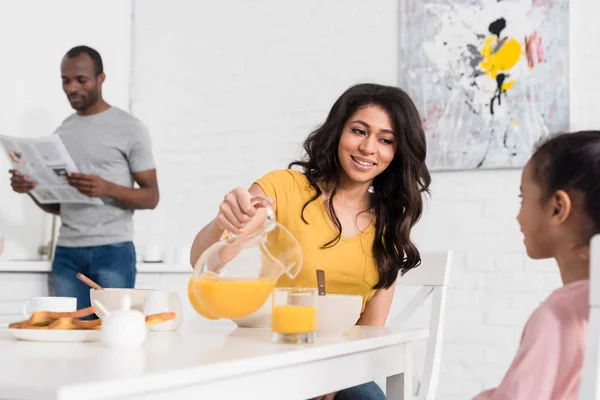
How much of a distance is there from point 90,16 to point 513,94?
1900mm

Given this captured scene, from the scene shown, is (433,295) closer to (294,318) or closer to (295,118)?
(294,318)

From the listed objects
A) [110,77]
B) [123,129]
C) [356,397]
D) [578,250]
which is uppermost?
[110,77]

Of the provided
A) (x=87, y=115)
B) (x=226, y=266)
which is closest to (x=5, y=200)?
(x=87, y=115)

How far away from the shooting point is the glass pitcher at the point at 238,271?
1.27m

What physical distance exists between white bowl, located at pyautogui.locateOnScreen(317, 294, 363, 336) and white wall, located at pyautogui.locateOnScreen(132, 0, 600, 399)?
171cm

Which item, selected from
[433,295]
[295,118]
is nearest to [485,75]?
[295,118]

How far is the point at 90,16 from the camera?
3670 millimetres

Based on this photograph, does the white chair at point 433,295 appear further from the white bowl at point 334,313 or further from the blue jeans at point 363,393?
the white bowl at point 334,313

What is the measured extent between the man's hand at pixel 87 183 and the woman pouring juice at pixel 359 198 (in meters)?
0.92

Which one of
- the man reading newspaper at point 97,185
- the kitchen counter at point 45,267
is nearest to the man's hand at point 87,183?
the man reading newspaper at point 97,185

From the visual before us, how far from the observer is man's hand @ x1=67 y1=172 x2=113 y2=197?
2.65m

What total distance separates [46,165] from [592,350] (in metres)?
2.08

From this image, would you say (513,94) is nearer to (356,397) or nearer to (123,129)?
(123,129)

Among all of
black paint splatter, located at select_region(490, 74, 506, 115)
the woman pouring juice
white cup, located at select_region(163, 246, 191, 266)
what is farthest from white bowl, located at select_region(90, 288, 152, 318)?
black paint splatter, located at select_region(490, 74, 506, 115)
